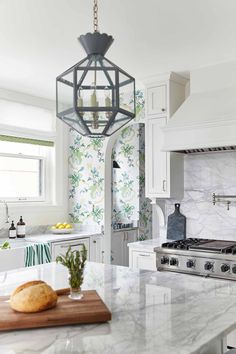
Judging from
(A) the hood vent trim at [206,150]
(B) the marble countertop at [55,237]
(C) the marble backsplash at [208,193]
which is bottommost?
(B) the marble countertop at [55,237]

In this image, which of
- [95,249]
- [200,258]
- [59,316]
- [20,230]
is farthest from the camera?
[95,249]

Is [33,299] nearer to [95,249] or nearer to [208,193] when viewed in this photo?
[208,193]

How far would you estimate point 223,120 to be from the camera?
365 cm

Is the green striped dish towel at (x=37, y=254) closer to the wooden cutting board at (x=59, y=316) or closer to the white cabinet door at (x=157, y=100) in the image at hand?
the white cabinet door at (x=157, y=100)

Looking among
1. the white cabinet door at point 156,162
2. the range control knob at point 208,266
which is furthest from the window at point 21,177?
the range control knob at point 208,266

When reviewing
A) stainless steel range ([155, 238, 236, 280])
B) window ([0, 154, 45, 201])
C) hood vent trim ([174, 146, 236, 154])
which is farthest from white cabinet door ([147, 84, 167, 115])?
window ([0, 154, 45, 201])

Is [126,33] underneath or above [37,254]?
above

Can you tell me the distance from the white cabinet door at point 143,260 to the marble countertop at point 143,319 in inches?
62.7

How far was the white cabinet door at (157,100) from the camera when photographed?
426cm

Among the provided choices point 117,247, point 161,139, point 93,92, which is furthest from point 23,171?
point 93,92

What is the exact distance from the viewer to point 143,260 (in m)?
4.05

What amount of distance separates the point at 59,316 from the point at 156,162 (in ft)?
9.69

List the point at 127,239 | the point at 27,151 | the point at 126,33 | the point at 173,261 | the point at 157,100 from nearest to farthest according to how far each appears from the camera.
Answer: the point at 126,33
the point at 173,261
the point at 157,100
the point at 27,151
the point at 127,239

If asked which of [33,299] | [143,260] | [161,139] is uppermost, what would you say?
[161,139]
